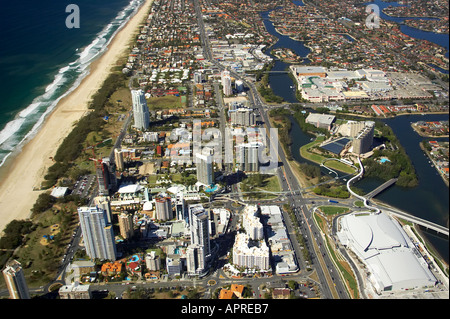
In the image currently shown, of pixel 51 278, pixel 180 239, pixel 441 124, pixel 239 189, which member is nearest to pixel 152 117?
pixel 239 189

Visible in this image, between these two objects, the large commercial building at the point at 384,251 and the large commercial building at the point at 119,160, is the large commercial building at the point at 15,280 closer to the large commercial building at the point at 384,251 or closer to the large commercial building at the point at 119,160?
the large commercial building at the point at 119,160

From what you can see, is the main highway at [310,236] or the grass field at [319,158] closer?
the main highway at [310,236]

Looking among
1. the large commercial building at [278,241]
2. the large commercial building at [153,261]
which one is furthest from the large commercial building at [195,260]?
the large commercial building at [278,241]

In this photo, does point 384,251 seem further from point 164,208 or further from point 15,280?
Result: point 15,280

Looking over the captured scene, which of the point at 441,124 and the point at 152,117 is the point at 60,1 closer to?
the point at 152,117
